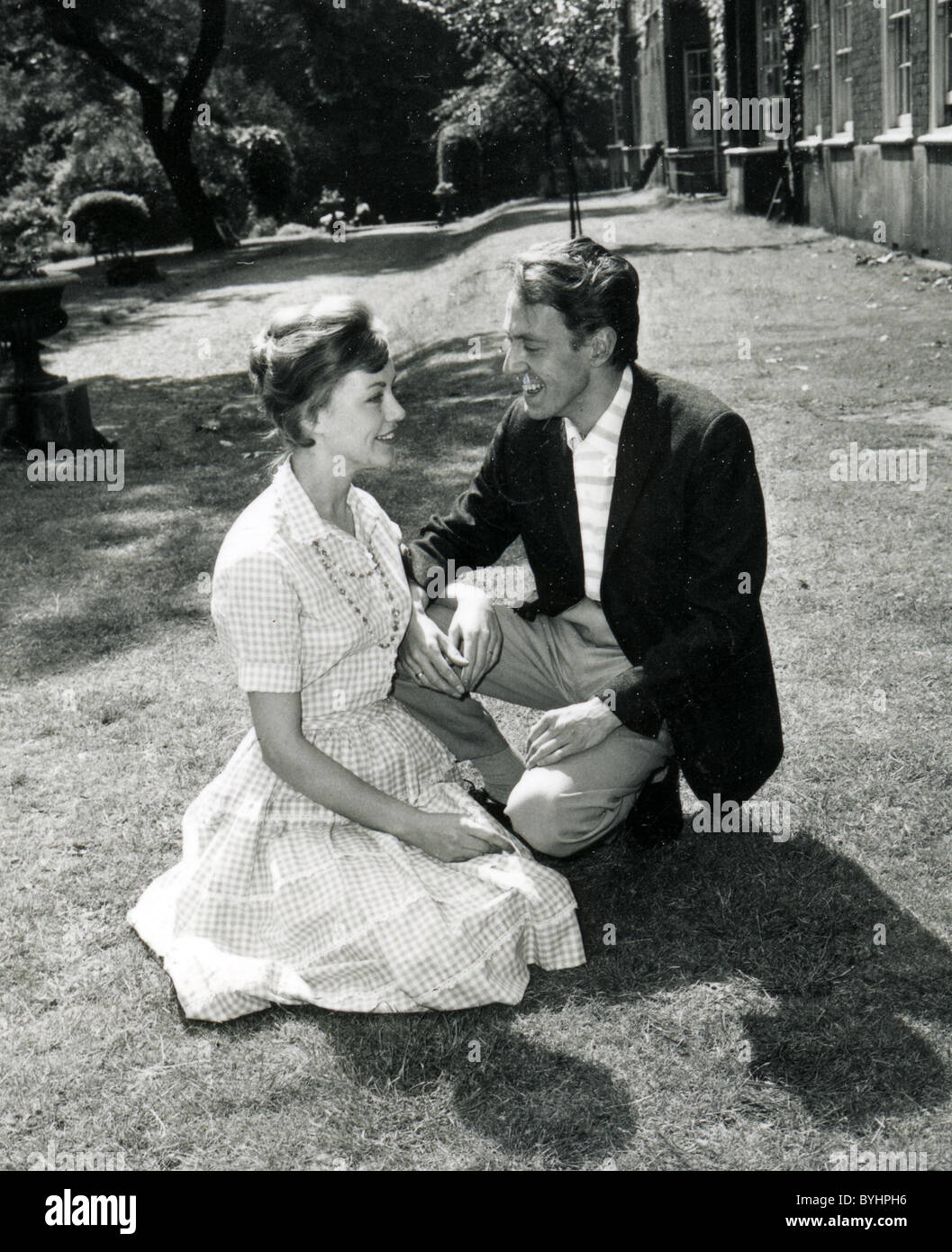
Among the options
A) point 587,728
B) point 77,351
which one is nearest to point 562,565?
point 587,728

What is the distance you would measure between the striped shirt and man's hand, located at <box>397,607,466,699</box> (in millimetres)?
428

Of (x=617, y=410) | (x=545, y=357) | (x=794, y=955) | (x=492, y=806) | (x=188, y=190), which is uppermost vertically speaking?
(x=188, y=190)

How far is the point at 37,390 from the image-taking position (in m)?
9.22

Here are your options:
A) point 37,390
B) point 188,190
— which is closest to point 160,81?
point 188,190

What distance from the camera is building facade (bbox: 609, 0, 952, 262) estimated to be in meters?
13.3

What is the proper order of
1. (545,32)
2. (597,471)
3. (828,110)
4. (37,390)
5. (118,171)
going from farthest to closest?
(118,171), (828,110), (545,32), (37,390), (597,471)

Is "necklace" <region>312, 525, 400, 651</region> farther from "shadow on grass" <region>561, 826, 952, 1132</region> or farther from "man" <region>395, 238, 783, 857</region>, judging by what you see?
"shadow on grass" <region>561, 826, 952, 1132</region>

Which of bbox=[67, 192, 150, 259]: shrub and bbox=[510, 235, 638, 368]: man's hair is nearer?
bbox=[510, 235, 638, 368]: man's hair

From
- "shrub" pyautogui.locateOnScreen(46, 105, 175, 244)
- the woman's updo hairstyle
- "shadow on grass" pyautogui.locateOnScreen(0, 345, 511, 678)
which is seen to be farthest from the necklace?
"shrub" pyautogui.locateOnScreen(46, 105, 175, 244)

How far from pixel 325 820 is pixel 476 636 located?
2.15 ft

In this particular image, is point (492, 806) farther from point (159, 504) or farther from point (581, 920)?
point (159, 504)

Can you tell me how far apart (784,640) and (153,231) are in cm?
3186

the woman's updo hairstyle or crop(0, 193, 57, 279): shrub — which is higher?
crop(0, 193, 57, 279): shrub

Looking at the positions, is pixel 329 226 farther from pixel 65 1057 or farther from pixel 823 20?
pixel 65 1057
